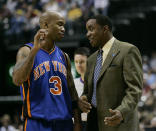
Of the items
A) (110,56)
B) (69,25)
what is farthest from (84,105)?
(69,25)

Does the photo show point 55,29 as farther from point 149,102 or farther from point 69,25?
point 69,25

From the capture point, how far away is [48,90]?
3859 mm

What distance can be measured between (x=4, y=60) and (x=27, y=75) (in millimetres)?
10716

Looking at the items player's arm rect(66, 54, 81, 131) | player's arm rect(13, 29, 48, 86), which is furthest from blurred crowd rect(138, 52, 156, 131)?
player's arm rect(13, 29, 48, 86)

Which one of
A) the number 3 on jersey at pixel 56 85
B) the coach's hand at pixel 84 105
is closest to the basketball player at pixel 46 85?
the number 3 on jersey at pixel 56 85

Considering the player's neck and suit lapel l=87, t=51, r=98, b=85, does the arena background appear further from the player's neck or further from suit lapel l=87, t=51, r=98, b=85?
the player's neck

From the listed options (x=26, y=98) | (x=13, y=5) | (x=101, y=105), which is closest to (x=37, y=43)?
(x=26, y=98)

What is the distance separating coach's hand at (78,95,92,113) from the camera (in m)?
3.87

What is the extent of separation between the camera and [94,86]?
3.99 m

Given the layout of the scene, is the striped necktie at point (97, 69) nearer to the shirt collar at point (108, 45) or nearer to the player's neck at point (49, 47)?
the shirt collar at point (108, 45)

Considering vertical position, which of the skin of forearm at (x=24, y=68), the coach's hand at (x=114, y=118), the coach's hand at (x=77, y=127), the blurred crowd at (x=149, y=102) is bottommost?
the blurred crowd at (x=149, y=102)

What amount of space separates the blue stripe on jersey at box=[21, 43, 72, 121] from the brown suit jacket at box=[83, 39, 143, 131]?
1.32ft

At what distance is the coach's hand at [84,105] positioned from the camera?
3869mm

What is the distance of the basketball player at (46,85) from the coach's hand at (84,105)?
14 centimetres
